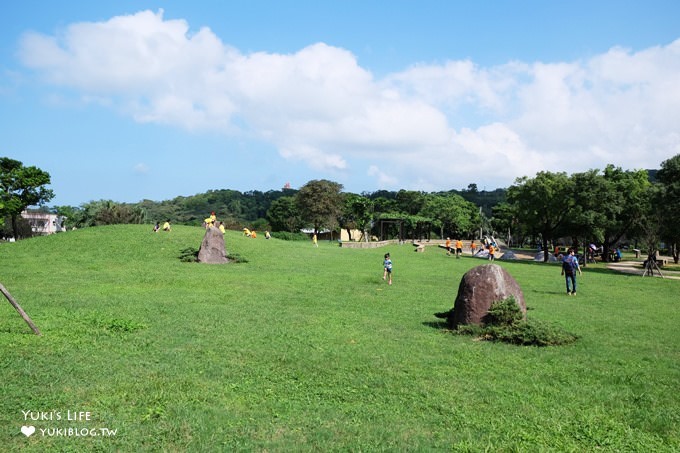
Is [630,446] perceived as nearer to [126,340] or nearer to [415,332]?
[415,332]

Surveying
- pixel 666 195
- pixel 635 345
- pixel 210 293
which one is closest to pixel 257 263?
pixel 210 293

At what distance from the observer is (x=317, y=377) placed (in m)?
7.93

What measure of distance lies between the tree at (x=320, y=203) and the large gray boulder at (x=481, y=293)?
252ft

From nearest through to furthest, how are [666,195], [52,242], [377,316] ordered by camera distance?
[377,316], [52,242], [666,195]

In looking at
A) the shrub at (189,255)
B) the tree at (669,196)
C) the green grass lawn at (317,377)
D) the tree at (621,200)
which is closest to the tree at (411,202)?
the tree at (621,200)

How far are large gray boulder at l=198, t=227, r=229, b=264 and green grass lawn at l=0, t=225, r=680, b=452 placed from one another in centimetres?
1141

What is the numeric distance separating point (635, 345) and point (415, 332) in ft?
15.6

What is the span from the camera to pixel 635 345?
10.8m

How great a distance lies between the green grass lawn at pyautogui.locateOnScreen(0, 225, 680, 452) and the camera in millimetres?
5887

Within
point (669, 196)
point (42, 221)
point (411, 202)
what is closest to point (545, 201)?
point (669, 196)

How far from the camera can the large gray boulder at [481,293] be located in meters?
11.6

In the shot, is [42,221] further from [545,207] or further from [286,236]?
[545,207]

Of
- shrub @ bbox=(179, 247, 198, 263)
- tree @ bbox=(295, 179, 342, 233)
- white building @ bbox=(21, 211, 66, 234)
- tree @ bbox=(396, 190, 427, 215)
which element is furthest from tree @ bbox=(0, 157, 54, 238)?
white building @ bbox=(21, 211, 66, 234)

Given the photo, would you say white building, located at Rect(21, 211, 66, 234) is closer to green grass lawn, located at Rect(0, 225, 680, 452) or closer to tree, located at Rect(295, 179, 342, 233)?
tree, located at Rect(295, 179, 342, 233)
